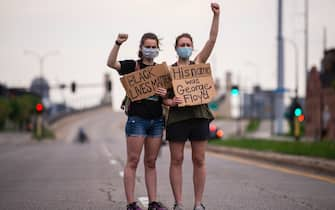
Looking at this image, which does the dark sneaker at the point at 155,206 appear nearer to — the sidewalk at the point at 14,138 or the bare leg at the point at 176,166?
the bare leg at the point at 176,166

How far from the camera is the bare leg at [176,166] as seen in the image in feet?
26.2

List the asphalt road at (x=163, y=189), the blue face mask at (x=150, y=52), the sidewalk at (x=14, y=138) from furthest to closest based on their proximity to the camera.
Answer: the sidewalk at (x=14, y=138) < the asphalt road at (x=163, y=189) < the blue face mask at (x=150, y=52)

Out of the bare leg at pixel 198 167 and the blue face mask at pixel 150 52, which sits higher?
the blue face mask at pixel 150 52

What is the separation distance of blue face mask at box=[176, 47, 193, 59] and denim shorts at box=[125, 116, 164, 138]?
2.39 feet

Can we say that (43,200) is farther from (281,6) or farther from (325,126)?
(325,126)

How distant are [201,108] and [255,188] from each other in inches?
172

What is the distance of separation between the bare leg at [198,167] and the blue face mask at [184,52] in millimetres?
948

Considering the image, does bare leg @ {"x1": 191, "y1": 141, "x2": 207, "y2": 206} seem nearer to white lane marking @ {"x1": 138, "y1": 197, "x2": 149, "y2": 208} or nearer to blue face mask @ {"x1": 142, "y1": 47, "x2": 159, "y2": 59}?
blue face mask @ {"x1": 142, "y1": 47, "x2": 159, "y2": 59}

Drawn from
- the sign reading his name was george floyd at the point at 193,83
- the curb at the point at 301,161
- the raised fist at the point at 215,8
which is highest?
the raised fist at the point at 215,8

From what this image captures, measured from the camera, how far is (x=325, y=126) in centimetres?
6900

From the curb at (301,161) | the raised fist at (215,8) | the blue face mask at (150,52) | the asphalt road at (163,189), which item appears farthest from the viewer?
the curb at (301,161)

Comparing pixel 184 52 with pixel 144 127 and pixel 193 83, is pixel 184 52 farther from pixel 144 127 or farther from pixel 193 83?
pixel 144 127

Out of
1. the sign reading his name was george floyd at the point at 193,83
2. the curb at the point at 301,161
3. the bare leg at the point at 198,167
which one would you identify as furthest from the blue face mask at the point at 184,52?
the curb at the point at 301,161

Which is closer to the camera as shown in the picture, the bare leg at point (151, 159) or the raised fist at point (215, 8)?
the bare leg at point (151, 159)
